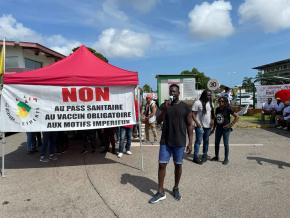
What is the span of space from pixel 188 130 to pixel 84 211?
6.88 ft

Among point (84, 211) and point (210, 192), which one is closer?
point (84, 211)

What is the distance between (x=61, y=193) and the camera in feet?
16.6

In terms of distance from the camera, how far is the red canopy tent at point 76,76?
612cm

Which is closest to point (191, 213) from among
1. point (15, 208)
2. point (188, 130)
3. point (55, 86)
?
point (188, 130)

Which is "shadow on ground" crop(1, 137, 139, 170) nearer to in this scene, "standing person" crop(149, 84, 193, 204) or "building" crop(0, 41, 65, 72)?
"standing person" crop(149, 84, 193, 204)

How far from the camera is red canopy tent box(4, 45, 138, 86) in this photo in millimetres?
6125

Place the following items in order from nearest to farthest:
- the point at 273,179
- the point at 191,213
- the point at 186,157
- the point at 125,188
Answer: the point at 191,213 < the point at 125,188 < the point at 273,179 < the point at 186,157

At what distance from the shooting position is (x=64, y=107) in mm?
6312

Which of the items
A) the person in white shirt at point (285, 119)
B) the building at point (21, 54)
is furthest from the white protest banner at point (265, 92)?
the building at point (21, 54)

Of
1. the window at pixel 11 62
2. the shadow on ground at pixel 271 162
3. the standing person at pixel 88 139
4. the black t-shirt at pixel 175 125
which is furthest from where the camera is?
the window at pixel 11 62

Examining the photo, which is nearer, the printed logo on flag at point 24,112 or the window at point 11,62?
the printed logo on flag at point 24,112

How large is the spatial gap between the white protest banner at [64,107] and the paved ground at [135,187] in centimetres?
108

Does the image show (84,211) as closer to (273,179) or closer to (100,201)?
(100,201)

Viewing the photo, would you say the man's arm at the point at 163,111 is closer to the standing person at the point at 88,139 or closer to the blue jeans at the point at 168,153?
the blue jeans at the point at 168,153
